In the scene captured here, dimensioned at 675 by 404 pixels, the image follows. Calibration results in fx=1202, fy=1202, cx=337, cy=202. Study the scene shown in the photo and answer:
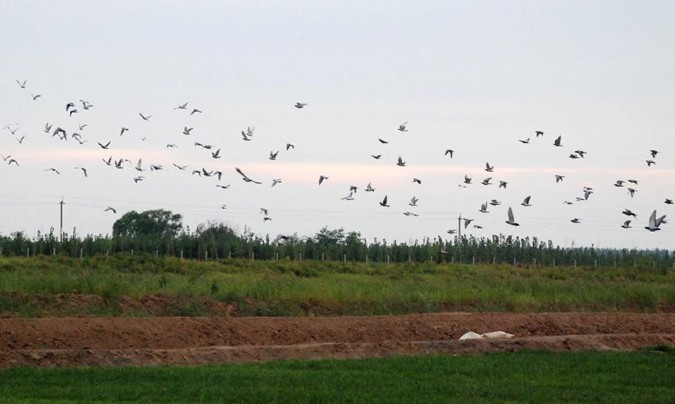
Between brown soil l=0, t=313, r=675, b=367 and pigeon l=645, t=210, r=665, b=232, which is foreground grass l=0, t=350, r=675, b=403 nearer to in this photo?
brown soil l=0, t=313, r=675, b=367

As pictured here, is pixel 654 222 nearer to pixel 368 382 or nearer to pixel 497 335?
pixel 497 335

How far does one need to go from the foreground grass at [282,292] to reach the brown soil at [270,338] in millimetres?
3431

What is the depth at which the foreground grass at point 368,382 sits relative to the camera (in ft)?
59.7

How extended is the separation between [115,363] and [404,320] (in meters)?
10.3

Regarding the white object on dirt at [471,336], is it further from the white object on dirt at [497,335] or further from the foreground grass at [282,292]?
the foreground grass at [282,292]

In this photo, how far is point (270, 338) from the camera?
28047 millimetres

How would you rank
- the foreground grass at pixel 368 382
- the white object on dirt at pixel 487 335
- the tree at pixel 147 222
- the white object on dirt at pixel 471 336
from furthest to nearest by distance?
the tree at pixel 147 222 < the white object on dirt at pixel 487 335 < the white object on dirt at pixel 471 336 < the foreground grass at pixel 368 382

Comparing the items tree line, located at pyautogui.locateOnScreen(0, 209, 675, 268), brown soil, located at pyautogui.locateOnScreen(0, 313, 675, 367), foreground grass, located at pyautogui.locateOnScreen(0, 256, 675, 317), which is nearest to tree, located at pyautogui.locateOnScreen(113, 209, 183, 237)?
tree line, located at pyautogui.locateOnScreen(0, 209, 675, 268)

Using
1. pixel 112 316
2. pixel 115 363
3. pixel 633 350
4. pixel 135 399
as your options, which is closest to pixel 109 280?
pixel 112 316

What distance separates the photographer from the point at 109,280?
34.1 metres

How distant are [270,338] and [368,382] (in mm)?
8163

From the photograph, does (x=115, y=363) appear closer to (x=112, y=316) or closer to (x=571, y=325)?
(x=112, y=316)

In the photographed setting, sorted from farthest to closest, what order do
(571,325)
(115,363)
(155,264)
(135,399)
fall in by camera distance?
1. (155,264)
2. (571,325)
3. (115,363)
4. (135,399)

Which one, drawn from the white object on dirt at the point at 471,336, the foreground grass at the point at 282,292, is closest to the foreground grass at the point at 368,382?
the white object on dirt at the point at 471,336
